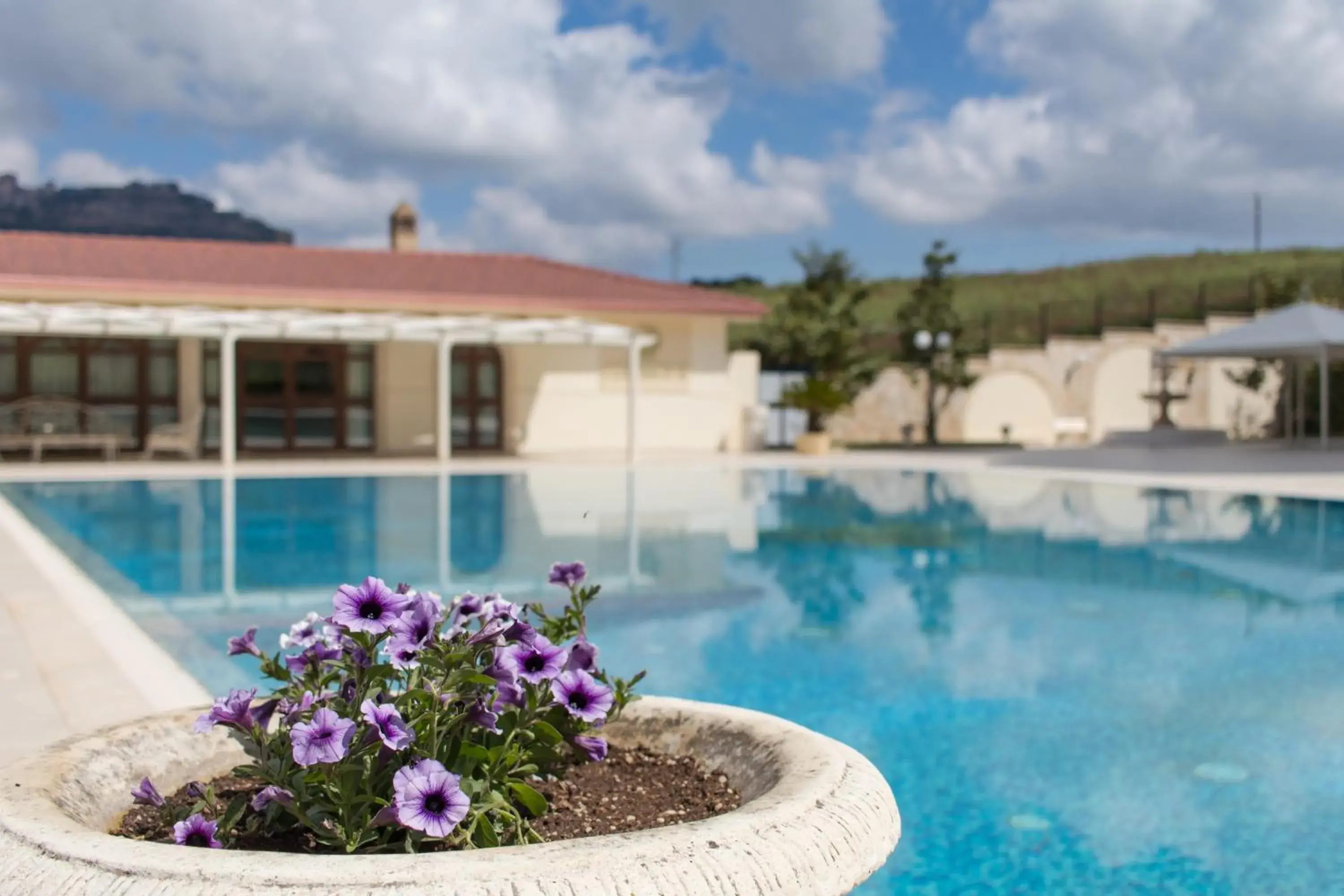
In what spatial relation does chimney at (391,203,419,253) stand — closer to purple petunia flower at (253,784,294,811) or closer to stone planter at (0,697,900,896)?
stone planter at (0,697,900,896)

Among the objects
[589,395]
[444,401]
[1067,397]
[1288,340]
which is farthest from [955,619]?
[1067,397]

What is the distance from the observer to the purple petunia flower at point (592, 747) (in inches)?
115

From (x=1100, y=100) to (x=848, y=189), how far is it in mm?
6520

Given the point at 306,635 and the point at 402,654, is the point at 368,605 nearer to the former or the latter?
the point at 402,654

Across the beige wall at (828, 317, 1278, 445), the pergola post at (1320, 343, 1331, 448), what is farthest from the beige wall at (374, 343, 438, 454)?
the pergola post at (1320, 343, 1331, 448)

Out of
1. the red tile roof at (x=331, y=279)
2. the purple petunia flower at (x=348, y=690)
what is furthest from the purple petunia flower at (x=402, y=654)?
the red tile roof at (x=331, y=279)

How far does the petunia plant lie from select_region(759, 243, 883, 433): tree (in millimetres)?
22866

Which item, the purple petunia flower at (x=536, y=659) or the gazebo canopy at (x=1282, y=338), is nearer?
the purple petunia flower at (x=536, y=659)

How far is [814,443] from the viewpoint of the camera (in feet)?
82.8

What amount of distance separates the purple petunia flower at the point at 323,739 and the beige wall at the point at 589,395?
2166 cm

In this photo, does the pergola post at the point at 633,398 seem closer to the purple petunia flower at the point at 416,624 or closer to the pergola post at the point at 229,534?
the pergola post at the point at 229,534

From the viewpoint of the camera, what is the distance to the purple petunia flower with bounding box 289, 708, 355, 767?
226cm

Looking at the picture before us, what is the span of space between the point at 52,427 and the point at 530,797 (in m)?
21.0

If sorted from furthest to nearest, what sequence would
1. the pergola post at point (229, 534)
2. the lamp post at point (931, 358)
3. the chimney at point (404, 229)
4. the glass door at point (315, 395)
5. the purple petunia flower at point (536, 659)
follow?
the chimney at point (404, 229) < the lamp post at point (931, 358) < the glass door at point (315, 395) < the pergola post at point (229, 534) < the purple petunia flower at point (536, 659)
